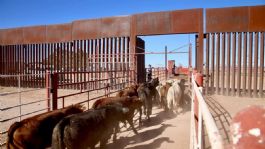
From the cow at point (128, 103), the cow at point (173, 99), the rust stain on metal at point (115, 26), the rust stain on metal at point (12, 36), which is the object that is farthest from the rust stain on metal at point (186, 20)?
the rust stain on metal at point (12, 36)

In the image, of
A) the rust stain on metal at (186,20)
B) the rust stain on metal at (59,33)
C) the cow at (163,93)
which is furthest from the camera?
the rust stain on metal at (59,33)

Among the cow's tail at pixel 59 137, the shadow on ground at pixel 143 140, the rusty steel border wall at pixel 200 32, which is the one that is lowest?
the shadow on ground at pixel 143 140

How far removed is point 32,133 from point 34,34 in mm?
13961

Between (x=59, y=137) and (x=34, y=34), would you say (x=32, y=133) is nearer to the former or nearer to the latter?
(x=59, y=137)

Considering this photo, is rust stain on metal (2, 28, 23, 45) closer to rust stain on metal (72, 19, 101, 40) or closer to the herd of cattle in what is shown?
rust stain on metal (72, 19, 101, 40)

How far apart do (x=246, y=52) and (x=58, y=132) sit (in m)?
10.0

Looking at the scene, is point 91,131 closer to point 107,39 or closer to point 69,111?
point 69,111

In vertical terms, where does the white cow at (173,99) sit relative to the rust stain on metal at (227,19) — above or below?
below

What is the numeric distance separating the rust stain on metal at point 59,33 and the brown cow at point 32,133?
11.6 metres

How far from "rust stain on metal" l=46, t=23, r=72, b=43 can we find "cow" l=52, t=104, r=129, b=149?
11.3m

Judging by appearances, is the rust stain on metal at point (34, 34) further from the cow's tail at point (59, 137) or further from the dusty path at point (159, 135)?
the cow's tail at point (59, 137)

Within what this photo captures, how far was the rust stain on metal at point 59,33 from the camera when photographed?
51.5 feet

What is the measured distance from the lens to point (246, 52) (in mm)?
11781

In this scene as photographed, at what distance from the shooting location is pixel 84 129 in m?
4.23
